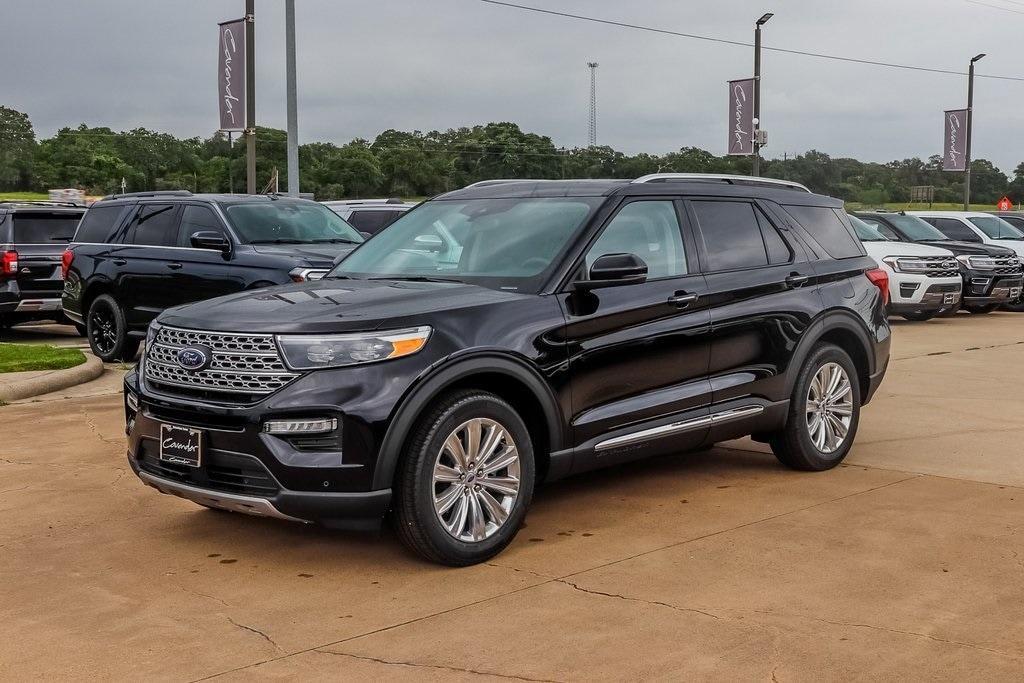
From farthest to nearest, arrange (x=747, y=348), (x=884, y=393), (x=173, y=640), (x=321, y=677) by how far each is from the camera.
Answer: (x=884, y=393) < (x=747, y=348) < (x=173, y=640) < (x=321, y=677)

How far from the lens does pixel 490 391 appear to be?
5.55 meters

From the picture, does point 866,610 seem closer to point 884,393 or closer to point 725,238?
point 725,238

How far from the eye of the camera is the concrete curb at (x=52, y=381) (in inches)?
412

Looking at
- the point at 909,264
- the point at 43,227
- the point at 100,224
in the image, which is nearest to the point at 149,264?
the point at 100,224

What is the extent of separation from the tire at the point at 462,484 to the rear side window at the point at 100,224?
9346 mm

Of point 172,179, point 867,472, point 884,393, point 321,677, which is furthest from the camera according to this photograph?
point 172,179

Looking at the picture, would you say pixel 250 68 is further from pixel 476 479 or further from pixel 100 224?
pixel 476 479

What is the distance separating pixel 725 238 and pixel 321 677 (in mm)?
3808

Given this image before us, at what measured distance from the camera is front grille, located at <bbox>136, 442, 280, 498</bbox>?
507cm

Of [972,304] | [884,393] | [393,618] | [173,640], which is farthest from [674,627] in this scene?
[972,304]

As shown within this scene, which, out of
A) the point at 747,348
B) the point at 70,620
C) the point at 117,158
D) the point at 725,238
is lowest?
the point at 70,620

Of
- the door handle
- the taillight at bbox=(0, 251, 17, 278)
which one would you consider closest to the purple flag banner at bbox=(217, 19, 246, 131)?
the taillight at bbox=(0, 251, 17, 278)

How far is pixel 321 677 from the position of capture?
4.12 meters

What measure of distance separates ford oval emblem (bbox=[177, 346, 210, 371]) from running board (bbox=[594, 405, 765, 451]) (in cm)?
191
